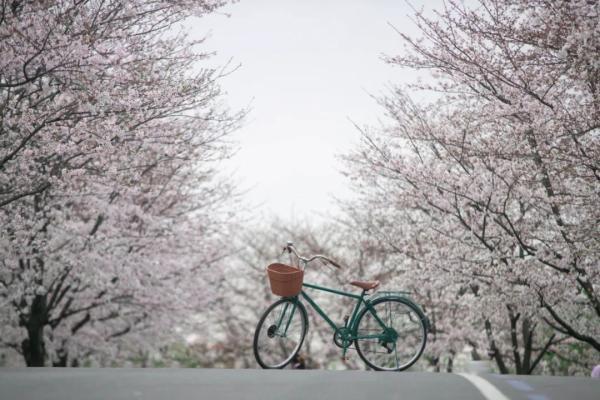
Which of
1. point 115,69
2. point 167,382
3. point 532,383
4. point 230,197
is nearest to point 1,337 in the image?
point 230,197

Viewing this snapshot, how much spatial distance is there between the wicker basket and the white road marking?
1803mm

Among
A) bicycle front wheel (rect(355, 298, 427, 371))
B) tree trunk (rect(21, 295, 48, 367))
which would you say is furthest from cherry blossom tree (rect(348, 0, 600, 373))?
tree trunk (rect(21, 295, 48, 367))

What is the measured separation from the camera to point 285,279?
6.31 metres

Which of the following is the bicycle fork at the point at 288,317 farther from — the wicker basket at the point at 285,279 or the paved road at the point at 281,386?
the paved road at the point at 281,386

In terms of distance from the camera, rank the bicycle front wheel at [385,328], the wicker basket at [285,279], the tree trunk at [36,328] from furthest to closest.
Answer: the tree trunk at [36,328] < the bicycle front wheel at [385,328] < the wicker basket at [285,279]

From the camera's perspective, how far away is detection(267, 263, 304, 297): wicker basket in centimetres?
630

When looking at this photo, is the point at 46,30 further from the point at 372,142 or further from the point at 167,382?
the point at 372,142

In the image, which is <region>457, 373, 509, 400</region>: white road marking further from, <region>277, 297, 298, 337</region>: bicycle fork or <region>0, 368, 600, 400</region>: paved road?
<region>277, 297, 298, 337</region>: bicycle fork

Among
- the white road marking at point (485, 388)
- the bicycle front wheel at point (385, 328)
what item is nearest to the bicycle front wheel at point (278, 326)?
the bicycle front wheel at point (385, 328)

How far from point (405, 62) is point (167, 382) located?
6419 millimetres

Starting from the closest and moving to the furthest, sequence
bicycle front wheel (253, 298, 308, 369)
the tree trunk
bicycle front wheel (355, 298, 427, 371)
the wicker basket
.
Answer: the wicker basket
bicycle front wheel (253, 298, 308, 369)
bicycle front wheel (355, 298, 427, 371)
the tree trunk

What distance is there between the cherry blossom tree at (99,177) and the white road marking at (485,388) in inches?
192

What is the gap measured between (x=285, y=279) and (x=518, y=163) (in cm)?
457

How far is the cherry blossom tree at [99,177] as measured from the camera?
7773 mm
